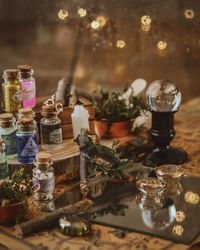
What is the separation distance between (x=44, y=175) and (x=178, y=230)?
39 centimetres

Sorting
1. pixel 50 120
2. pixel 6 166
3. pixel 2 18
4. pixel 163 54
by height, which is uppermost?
pixel 2 18

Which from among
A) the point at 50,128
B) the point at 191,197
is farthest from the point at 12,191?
the point at 191,197

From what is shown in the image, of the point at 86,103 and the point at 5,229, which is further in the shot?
the point at 86,103

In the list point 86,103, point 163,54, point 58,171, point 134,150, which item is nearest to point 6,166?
point 58,171

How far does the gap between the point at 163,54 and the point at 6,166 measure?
1224mm

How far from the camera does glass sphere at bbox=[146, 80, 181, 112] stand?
1.29 m

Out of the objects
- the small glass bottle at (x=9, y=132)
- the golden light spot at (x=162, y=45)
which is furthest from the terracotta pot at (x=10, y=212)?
the golden light spot at (x=162, y=45)

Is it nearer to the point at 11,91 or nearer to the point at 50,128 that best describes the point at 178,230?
the point at 50,128

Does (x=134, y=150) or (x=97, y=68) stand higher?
(x=97, y=68)

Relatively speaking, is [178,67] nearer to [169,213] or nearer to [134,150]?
[134,150]

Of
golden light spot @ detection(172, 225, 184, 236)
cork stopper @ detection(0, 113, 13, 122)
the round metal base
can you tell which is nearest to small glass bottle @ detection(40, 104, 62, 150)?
cork stopper @ detection(0, 113, 13, 122)

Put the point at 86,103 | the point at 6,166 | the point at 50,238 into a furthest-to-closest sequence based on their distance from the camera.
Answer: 1. the point at 86,103
2. the point at 6,166
3. the point at 50,238

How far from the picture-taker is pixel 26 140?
1.11 metres

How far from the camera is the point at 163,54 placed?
2.03m
